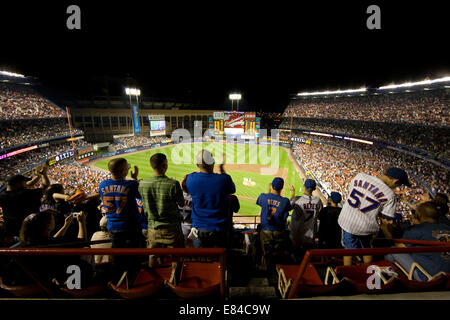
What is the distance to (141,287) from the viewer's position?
102 inches

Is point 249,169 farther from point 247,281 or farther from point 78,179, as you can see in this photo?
point 247,281

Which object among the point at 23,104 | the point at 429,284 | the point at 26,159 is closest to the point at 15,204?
the point at 429,284

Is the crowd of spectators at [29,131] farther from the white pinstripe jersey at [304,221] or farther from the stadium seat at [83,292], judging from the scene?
the white pinstripe jersey at [304,221]

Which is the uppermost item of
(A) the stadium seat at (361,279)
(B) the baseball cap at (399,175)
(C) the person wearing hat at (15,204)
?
(B) the baseball cap at (399,175)

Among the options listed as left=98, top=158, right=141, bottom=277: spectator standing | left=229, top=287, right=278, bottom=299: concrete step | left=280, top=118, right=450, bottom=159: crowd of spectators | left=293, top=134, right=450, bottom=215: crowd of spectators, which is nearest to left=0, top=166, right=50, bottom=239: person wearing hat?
left=98, top=158, right=141, bottom=277: spectator standing

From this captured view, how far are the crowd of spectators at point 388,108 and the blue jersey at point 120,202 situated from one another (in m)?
32.8

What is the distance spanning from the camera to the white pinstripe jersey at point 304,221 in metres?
4.69

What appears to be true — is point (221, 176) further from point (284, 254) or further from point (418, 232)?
point (418, 232)

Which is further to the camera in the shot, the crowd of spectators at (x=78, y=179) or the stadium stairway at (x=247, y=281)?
the crowd of spectators at (x=78, y=179)

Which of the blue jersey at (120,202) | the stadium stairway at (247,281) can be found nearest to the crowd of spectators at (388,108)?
the stadium stairway at (247,281)

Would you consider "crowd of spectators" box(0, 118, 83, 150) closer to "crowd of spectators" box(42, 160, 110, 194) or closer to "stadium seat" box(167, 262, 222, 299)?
"crowd of spectators" box(42, 160, 110, 194)

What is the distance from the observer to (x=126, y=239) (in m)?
3.45

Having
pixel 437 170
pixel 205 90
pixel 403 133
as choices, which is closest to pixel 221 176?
pixel 437 170

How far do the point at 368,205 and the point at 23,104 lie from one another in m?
46.4
